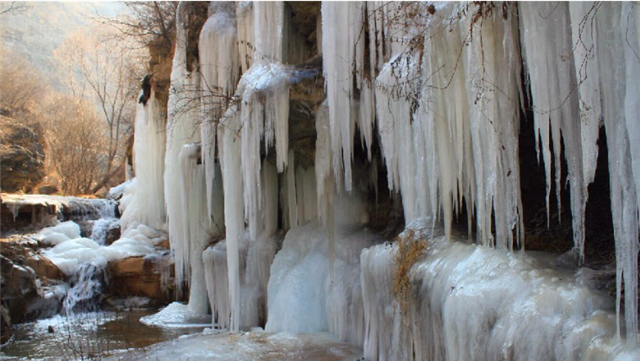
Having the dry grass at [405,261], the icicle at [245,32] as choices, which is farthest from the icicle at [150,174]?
the dry grass at [405,261]

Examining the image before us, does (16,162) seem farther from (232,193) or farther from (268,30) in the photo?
(268,30)

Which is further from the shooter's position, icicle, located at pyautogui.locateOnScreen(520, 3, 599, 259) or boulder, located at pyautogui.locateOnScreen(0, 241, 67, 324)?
boulder, located at pyautogui.locateOnScreen(0, 241, 67, 324)

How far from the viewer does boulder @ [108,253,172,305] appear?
12039 mm

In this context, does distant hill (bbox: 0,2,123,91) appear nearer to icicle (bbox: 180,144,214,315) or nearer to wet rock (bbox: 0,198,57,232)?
wet rock (bbox: 0,198,57,232)

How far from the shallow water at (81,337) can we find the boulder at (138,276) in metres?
1.33

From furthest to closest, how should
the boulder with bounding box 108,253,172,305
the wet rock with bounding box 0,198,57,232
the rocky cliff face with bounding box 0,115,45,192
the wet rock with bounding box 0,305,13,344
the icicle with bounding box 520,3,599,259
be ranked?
the rocky cliff face with bounding box 0,115,45,192 → the wet rock with bounding box 0,198,57,232 → the boulder with bounding box 108,253,172,305 → the wet rock with bounding box 0,305,13,344 → the icicle with bounding box 520,3,599,259

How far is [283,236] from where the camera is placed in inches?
372

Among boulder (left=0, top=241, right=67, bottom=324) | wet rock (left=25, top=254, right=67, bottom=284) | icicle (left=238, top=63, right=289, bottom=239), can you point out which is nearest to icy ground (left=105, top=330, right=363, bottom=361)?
icicle (left=238, top=63, right=289, bottom=239)

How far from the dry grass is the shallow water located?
3700mm

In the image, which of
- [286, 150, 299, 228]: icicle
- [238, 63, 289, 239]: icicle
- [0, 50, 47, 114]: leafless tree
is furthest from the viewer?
[0, 50, 47, 114]: leafless tree

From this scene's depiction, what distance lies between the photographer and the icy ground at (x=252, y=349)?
5832 millimetres

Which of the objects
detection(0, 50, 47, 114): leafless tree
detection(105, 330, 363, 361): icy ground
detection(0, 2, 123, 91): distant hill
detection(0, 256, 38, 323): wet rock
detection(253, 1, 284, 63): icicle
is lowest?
detection(105, 330, 363, 361): icy ground

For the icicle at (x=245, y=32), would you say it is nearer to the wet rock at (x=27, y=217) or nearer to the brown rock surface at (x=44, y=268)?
the brown rock surface at (x=44, y=268)

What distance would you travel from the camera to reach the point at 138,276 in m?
12.1
